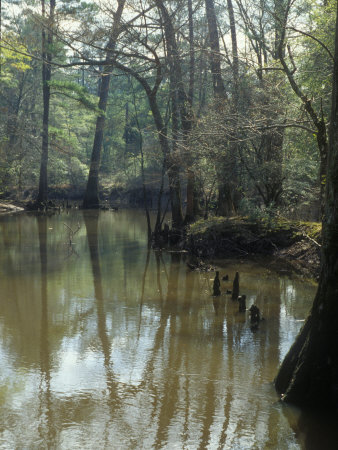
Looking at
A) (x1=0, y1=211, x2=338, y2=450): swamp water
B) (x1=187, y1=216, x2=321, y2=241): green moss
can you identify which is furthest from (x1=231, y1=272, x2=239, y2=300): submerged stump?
(x1=187, y1=216, x2=321, y2=241): green moss

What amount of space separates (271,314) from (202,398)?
11.1 ft

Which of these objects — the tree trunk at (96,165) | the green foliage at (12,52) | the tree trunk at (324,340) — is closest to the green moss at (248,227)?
the green foliage at (12,52)

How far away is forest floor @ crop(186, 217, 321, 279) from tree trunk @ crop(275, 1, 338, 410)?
8071 mm

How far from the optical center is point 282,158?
14102 mm

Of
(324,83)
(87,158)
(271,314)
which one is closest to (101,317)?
(271,314)

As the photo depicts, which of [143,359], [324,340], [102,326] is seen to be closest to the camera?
[324,340]

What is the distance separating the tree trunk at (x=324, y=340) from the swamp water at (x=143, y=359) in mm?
217

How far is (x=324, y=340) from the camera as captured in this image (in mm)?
4492

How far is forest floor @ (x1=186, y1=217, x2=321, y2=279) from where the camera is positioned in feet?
43.0

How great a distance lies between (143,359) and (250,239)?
8015 mm

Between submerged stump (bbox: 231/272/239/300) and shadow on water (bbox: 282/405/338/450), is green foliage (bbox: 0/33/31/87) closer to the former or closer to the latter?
submerged stump (bbox: 231/272/239/300)

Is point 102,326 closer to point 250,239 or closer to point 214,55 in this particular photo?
point 250,239

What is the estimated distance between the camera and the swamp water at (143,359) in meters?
4.40

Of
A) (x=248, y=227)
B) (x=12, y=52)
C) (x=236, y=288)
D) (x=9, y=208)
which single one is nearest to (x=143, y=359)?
(x=236, y=288)
